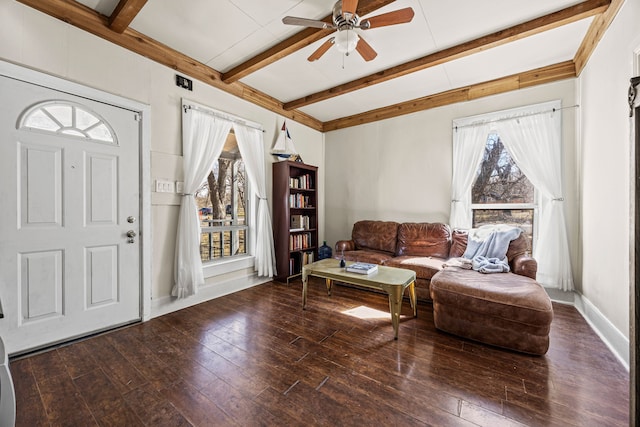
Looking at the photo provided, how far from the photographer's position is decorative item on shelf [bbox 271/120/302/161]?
4.11 m

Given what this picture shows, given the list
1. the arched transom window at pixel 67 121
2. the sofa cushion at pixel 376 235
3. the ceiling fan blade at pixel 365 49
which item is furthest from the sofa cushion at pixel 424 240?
the arched transom window at pixel 67 121

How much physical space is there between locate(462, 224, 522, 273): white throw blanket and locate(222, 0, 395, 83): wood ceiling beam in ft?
8.47

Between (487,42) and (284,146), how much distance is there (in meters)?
2.78

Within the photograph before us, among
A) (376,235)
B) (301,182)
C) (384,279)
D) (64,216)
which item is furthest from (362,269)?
(64,216)

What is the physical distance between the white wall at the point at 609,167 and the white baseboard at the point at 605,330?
0.13 ft

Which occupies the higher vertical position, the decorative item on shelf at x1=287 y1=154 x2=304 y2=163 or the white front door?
the decorative item on shelf at x1=287 y1=154 x2=304 y2=163

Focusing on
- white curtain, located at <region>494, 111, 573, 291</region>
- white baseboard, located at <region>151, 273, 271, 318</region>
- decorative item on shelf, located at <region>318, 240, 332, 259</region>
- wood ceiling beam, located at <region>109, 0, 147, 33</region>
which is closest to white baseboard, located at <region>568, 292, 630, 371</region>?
white curtain, located at <region>494, 111, 573, 291</region>

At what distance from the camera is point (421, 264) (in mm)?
3131

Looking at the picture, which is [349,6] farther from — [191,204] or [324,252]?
[324,252]

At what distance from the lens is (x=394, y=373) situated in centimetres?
179

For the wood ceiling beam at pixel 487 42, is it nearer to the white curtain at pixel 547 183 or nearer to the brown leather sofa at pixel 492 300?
the white curtain at pixel 547 183

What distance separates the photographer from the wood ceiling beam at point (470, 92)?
3107 mm

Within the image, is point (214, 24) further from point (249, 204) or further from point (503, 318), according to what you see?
point (503, 318)

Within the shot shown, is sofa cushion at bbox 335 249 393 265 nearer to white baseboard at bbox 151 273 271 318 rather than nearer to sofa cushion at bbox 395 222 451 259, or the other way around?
sofa cushion at bbox 395 222 451 259
